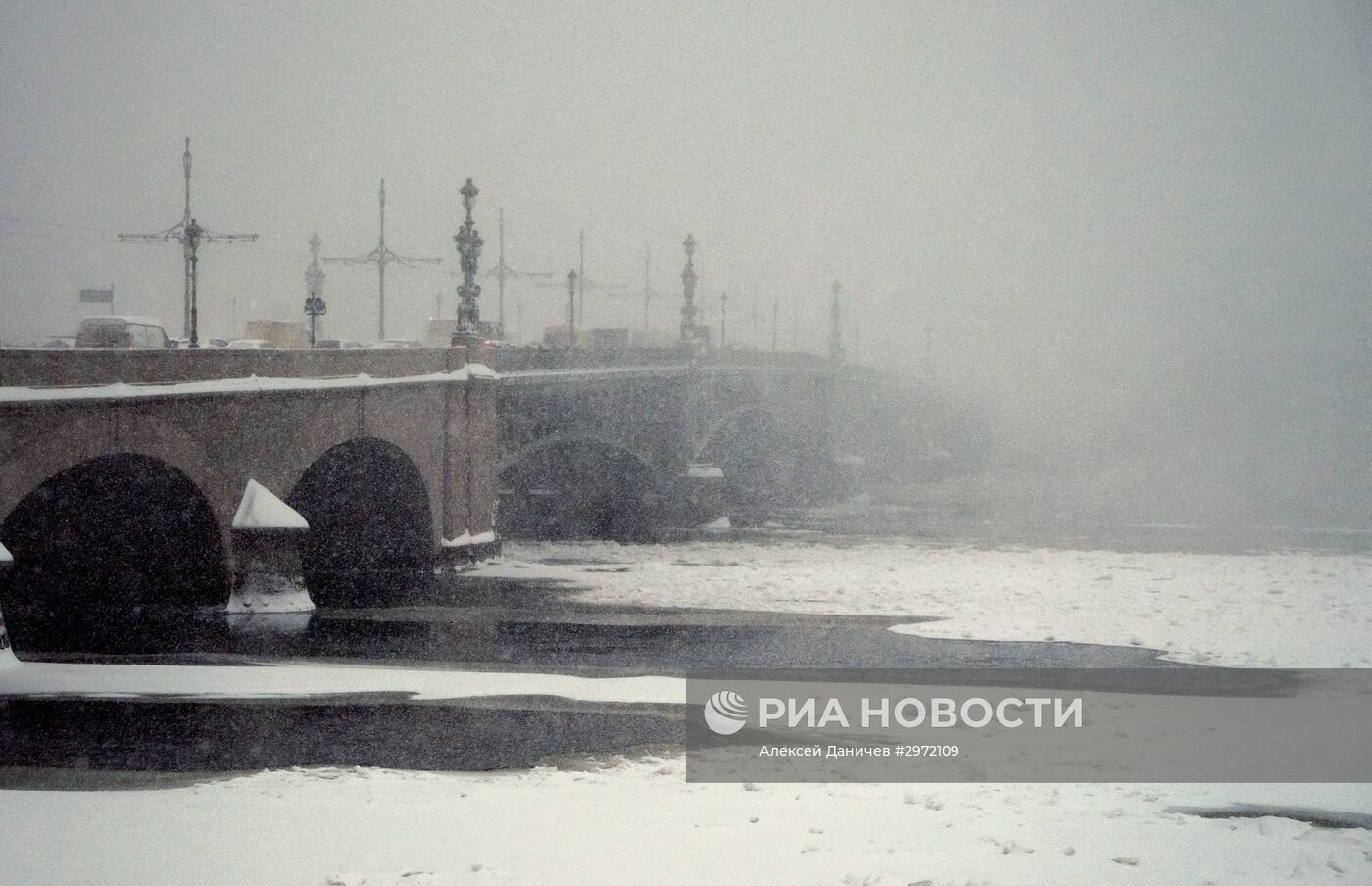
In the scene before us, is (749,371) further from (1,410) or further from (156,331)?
(1,410)

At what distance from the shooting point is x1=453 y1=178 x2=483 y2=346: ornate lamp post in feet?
119

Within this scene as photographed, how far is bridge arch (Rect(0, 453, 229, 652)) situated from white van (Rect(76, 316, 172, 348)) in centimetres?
812

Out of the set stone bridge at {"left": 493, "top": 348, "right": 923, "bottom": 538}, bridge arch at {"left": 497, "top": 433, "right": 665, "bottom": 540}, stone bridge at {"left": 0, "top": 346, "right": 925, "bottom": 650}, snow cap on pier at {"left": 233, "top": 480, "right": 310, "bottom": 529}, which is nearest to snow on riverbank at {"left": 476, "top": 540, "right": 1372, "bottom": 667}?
stone bridge at {"left": 0, "top": 346, "right": 925, "bottom": 650}

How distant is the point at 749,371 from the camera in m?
63.4

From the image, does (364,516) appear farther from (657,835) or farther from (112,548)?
(657,835)

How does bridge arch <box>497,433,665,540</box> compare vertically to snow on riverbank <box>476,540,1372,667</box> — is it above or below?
above

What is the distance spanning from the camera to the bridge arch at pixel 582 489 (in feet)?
169

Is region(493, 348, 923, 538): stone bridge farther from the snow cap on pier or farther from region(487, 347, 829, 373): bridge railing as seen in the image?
the snow cap on pier

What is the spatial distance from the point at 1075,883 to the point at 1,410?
17.2m

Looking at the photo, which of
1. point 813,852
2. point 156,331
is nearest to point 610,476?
point 156,331

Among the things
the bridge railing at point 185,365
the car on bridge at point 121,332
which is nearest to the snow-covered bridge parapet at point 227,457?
the bridge railing at point 185,365

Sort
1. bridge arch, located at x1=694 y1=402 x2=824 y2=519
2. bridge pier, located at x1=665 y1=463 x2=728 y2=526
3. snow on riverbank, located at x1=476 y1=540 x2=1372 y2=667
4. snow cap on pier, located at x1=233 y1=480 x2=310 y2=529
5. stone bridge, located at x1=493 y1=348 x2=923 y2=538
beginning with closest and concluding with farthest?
snow on riverbank, located at x1=476 y1=540 x2=1372 y2=667, snow cap on pier, located at x1=233 y1=480 x2=310 y2=529, stone bridge, located at x1=493 y1=348 x2=923 y2=538, bridge pier, located at x1=665 y1=463 x2=728 y2=526, bridge arch, located at x1=694 y1=402 x2=824 y2=519

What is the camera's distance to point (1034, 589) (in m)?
32.1

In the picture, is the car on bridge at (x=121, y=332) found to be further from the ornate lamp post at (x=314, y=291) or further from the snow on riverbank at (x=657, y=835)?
the snow on riverbank at (x=657, y=835)
